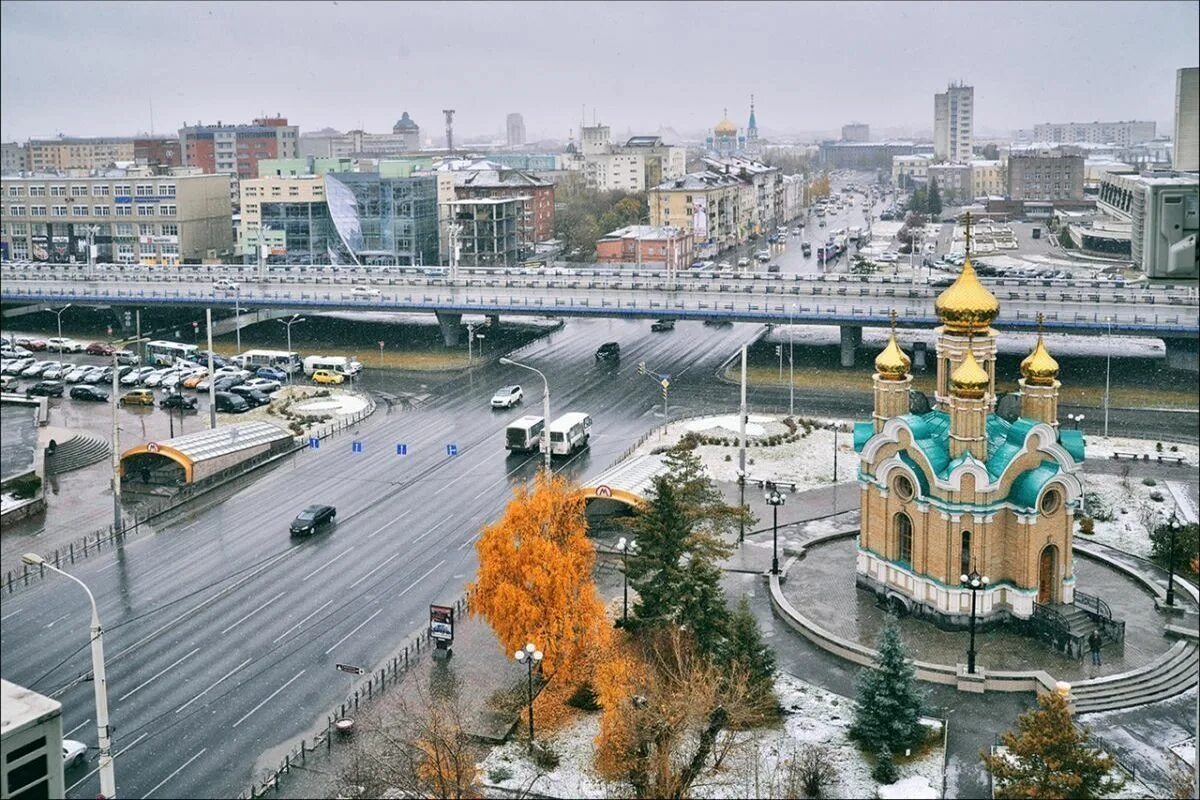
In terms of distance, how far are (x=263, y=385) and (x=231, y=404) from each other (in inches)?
138

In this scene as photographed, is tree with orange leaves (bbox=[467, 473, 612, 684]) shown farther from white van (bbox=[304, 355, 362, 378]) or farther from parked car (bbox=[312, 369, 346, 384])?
white van (bbox=[304, 355, 362, 378])

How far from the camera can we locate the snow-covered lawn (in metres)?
22.8

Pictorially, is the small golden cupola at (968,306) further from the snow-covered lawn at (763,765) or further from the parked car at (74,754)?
the parked car at (74,754)

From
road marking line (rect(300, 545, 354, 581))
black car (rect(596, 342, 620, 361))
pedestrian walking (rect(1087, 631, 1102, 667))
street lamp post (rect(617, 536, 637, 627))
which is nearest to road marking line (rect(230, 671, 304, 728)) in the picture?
road marking line (rect(300, 545, 354, 581))

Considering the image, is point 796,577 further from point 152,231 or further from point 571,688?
point 152,231

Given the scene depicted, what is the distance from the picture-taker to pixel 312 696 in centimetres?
2664

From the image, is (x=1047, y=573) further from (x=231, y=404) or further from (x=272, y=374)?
(x=272, y=374)

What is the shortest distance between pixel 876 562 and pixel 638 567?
694 cm

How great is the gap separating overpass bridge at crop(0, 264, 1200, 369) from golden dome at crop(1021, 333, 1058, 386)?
28167mm

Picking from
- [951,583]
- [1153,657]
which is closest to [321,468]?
[951,583]

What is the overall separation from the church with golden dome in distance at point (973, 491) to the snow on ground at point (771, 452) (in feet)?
37.6

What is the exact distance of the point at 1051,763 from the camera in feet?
68.5

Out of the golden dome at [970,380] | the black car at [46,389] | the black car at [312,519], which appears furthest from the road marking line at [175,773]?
the black car at [46,389]

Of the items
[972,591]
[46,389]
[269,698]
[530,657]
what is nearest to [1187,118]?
[530,657]
